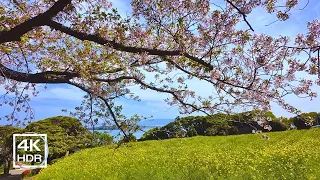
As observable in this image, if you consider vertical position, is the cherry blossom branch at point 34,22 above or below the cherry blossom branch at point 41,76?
above

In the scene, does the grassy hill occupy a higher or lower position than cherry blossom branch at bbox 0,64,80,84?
lower

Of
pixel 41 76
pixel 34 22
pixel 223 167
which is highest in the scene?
pixel 34 22

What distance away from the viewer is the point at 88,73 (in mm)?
3838

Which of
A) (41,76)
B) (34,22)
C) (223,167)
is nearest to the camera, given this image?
(34,22)

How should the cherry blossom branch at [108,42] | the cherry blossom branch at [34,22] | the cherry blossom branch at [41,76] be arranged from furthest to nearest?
Answer: the cherry blossom branch at [41,76]
the cherry blossom branch at [108,42]
the cherry blossom branch at [34,22]

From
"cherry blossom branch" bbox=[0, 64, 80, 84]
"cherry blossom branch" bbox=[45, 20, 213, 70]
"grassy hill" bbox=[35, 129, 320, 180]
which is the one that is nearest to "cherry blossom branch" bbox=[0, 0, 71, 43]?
"cherry blossom branch" bbox=[45, 20, 213, 70]

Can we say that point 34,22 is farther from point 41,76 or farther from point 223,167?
point 223,167

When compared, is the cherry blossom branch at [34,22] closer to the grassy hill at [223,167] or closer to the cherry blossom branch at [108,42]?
the cherry blossom branch at [108,42]

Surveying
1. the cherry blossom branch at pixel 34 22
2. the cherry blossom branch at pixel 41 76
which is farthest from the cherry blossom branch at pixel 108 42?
the cherry blossom branch at pixel 41 76

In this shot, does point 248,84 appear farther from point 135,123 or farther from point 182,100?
point 135,123

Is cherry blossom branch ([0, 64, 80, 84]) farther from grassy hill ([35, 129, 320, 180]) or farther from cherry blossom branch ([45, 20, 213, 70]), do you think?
grassy hill ([35, 129, 320, 180])

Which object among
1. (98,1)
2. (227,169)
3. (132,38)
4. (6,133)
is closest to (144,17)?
(132,38)

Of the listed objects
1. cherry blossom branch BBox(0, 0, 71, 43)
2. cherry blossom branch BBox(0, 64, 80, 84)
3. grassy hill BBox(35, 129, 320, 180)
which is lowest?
grassy hill BBox(35, 129, 320, 180)

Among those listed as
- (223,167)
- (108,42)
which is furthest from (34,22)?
(223,167)
